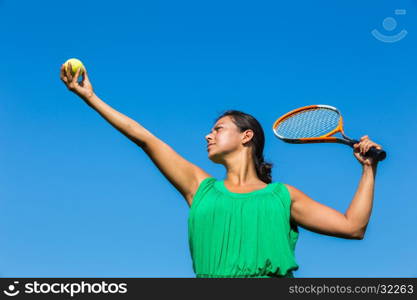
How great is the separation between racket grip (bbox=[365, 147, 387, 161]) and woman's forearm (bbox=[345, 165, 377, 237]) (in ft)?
0.79

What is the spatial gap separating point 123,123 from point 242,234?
190 cm

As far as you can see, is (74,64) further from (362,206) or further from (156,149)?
(362,206)

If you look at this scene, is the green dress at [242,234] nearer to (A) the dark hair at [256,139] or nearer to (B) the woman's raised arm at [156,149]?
(B) the woman's raised arm at [156,149]

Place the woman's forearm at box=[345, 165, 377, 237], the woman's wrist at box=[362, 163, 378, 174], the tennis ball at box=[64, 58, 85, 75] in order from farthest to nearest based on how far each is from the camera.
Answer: the tennis ball at box=[64, 58, 85, 75] < the woman's wrist at box=[362, 163, 378, 174] < the woman's forearm at box=[345, 165, 377, 237]

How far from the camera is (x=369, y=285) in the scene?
23.7ft

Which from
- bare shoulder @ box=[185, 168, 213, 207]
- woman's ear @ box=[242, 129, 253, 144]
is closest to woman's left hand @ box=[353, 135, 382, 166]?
woman's ear @ box=[242, 129, 253, 144]

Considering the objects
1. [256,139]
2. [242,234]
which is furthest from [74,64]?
[242,234]

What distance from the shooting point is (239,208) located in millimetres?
6840

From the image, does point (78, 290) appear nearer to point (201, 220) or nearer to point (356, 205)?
point (201, 220)

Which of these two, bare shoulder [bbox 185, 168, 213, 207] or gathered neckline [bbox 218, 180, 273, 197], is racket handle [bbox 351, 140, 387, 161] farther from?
bare shoulder [bbox 185, 168, 213, 207]

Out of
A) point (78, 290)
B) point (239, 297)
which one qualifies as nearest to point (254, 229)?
point (239, 297)

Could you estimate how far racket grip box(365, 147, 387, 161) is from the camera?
22.4 ft

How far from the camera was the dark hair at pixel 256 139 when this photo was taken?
761 cm

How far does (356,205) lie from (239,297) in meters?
1.74
